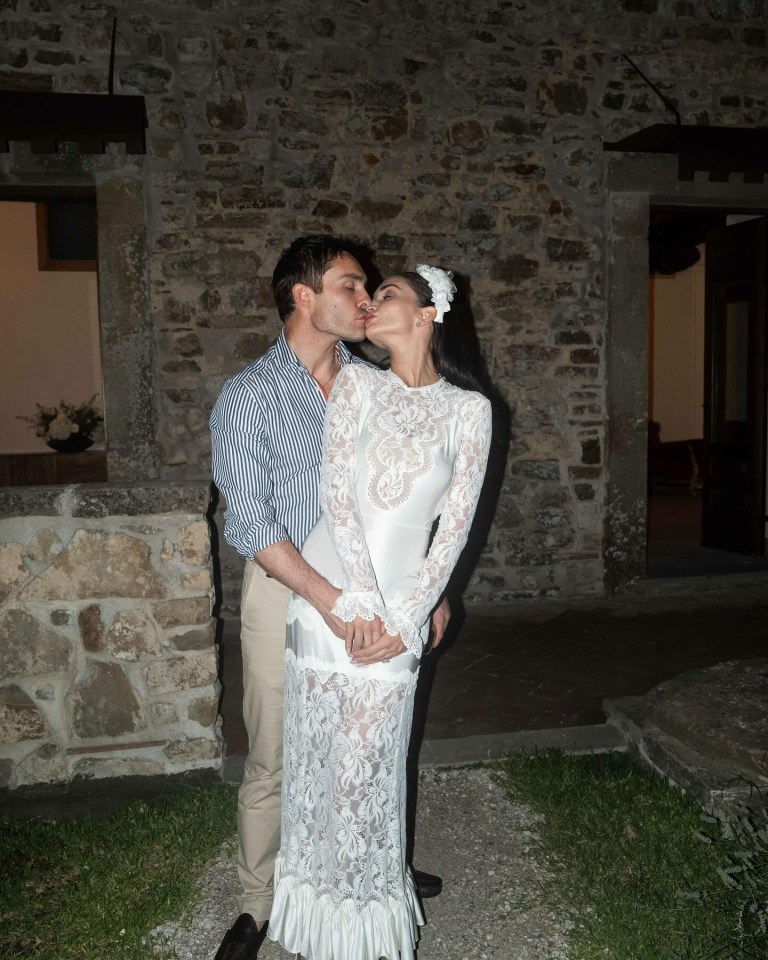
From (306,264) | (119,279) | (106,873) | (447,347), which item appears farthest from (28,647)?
(119,279)

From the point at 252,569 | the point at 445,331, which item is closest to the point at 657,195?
the point at 445,331

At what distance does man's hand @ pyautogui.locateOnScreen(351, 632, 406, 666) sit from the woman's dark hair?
66cm

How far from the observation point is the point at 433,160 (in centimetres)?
545

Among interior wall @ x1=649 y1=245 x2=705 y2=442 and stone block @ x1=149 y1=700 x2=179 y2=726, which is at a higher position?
interior wall @ x1=649 y1=245 x2=705 y2=442

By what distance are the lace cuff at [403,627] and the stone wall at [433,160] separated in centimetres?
360

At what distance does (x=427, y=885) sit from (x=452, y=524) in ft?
4.03

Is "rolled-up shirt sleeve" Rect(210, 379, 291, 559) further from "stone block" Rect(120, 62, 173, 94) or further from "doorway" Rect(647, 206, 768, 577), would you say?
"doorway" Rect(647, 206, 768, 577)

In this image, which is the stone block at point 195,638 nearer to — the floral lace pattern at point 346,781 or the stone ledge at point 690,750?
the floral lace pattern at point 346,781

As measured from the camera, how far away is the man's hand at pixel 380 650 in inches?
73.2

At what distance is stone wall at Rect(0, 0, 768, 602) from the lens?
5.12m

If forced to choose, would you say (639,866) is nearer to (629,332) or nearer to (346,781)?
(346,781)

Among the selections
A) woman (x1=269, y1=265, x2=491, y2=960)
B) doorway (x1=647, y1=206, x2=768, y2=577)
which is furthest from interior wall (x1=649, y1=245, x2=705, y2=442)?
woman (x1=269, y1=265, x2=491, y2=960)

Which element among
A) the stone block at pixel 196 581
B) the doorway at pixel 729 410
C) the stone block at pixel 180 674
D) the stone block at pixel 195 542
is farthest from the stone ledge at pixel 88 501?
the doorway at pixel 729 410

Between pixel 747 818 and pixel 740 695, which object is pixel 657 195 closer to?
pixel 740 695
